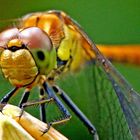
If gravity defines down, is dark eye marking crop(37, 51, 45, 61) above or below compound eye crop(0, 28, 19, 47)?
below

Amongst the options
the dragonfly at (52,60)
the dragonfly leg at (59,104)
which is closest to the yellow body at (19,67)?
the dragonfly at (52,60)

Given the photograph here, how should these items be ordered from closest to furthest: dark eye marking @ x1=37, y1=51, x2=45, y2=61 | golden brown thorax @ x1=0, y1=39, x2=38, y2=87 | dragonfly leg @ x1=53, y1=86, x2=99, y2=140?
golden brown thorax @ x1=0, y1=39, x2=38, y2=87, dark eye marking @ x1=37, y1=51, x2=45, y2=61, dragonfly leg @ x1=53, y1=86, x2=99, y2=140

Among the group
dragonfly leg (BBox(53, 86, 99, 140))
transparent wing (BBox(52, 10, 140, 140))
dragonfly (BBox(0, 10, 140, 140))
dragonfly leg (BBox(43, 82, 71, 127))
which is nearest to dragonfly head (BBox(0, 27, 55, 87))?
dragonfly (BBox(0, 10, 140, 140))

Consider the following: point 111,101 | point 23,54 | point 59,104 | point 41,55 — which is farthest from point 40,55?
point 111,101

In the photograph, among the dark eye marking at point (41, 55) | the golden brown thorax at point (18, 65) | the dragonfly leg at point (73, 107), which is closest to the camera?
the golden brown thorax at point (18, 65)

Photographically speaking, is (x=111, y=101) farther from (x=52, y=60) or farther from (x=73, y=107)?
(x=52, y=60)

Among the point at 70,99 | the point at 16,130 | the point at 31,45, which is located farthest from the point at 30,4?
the point at 16,130

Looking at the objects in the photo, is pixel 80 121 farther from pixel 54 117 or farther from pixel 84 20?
pixel 84 20

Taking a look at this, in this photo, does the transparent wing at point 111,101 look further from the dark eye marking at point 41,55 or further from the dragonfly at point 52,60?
the dark eye marking at point 41,55

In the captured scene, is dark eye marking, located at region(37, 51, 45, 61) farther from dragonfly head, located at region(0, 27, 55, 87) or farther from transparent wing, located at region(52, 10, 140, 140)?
transparent wing, located at region(52, 10, 140, 140)
